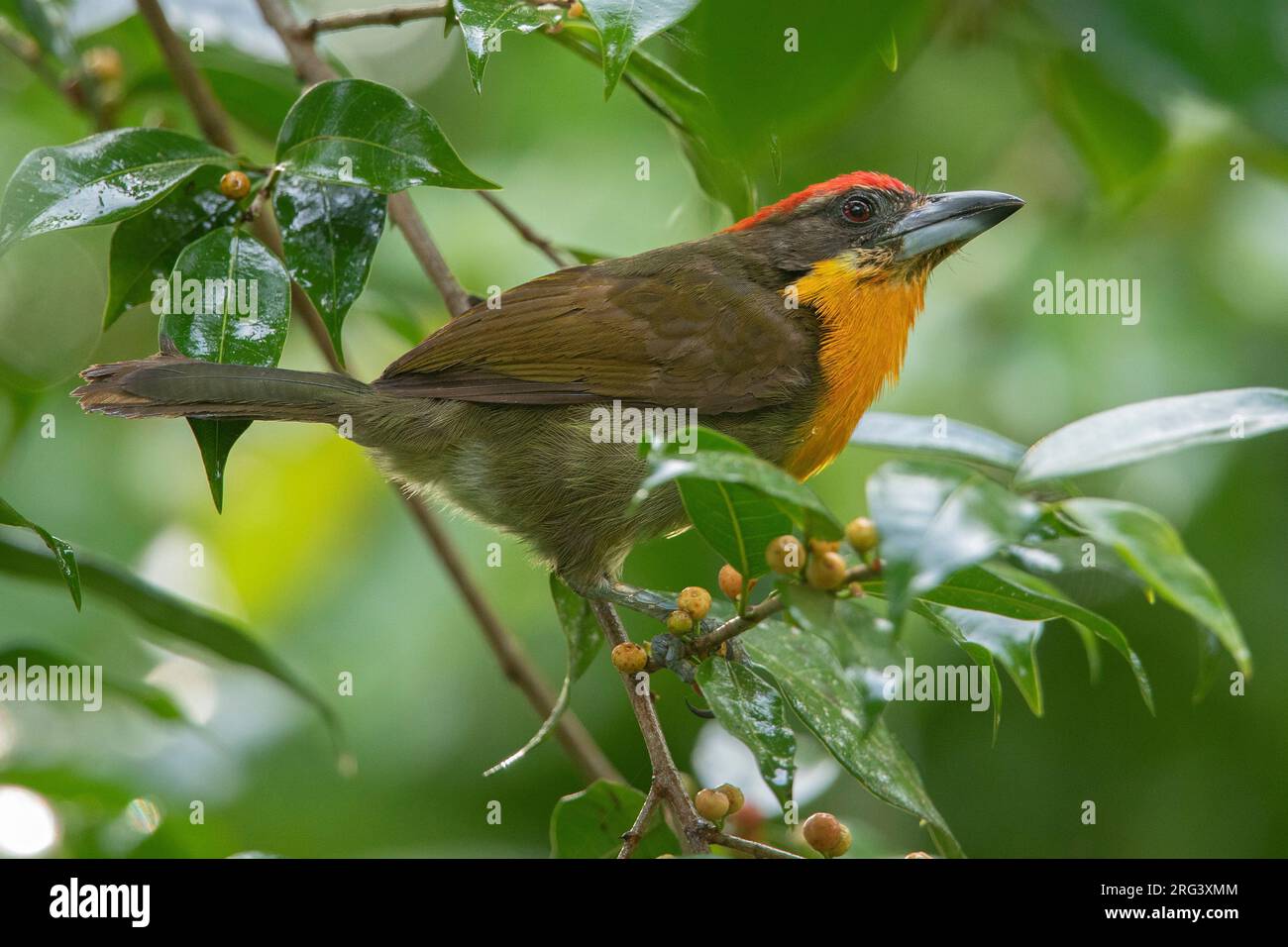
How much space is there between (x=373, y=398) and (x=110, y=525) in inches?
77.6

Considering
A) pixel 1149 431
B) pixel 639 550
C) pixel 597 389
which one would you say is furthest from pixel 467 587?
pixel 1149 431

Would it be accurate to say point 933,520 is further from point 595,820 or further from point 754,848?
point 595,820

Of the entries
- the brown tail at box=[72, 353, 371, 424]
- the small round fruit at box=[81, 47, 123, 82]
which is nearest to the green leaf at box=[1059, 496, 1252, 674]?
the brown tail at box=[72, 353, 371, 424]

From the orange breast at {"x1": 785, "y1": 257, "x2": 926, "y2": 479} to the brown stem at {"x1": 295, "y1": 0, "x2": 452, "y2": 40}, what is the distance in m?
1.42

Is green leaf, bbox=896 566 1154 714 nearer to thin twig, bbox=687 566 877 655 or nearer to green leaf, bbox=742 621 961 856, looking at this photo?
thin twig, bbox=687 566 877 655

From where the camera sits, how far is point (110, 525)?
15.4 feet

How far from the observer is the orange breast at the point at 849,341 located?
11.9ft

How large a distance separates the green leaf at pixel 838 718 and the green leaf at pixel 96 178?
1516mm

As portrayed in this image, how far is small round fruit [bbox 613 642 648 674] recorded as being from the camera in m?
2.46

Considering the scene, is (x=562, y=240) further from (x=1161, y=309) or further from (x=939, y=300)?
(x=1161, y=309)

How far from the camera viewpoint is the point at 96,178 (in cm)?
244

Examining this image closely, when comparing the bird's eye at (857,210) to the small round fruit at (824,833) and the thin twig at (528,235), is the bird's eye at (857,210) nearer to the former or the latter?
the thin twig at (528,235)

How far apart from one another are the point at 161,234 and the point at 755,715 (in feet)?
5.31

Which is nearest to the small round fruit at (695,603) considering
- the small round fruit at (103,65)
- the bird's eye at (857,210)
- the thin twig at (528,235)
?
the thin twig at (528,235)
